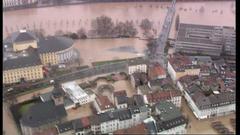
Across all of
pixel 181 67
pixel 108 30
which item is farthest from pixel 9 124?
pixel 108 30

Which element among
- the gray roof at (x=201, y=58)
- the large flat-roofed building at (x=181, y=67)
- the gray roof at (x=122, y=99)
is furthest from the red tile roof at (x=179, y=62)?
the gray roof at (x=122, y=99)

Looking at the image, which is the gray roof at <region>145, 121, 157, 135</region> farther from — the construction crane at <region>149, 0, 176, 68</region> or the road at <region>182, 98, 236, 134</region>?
the construction crane at <region>149, 0, 176, 68</region>

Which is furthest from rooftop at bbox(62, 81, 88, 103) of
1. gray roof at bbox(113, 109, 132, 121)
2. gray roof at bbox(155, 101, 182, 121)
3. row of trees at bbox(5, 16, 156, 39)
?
row of trees at bbox(5, 16, 156, 39)

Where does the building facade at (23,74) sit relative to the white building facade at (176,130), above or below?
above

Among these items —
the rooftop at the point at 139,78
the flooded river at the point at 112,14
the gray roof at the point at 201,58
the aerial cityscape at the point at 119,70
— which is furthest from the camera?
the flooded river at the point at 112,14

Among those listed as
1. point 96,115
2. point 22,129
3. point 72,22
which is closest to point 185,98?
point 96,115

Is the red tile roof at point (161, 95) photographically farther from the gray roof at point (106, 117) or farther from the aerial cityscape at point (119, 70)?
the gray roof at point (106, 117)

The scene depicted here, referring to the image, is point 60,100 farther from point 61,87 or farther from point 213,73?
point 213,73
